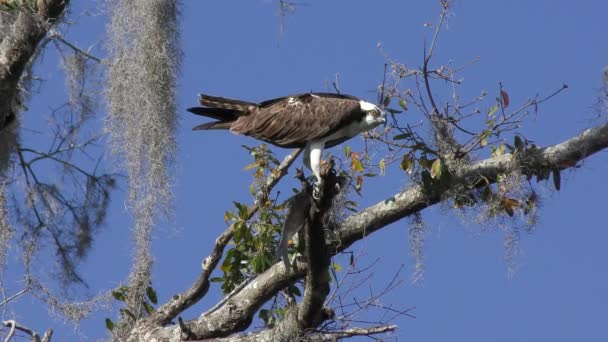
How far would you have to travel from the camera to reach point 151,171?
25.5ft

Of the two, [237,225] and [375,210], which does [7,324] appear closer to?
[237,225]

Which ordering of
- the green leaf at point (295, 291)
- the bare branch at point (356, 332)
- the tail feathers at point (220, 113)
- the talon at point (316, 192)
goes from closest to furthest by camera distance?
the talon at point (316, 192), the bare branch at point (356, 332), the tail feathers at point (220, 113), the green leaf at point (295, 291)

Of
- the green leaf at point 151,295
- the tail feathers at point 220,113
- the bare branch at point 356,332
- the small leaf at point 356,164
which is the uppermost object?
the tail feathers at point 220,113

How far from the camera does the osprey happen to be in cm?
724

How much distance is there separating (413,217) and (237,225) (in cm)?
91

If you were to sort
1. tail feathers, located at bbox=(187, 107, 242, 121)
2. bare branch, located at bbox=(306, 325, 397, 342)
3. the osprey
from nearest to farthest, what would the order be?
bare branch, located at bbox=(306, 325, 397, 342), the osprey, tail feathers, located at bbox=(187, 107, 242, 121)

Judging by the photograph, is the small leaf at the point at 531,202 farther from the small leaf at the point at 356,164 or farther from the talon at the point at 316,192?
the talon at the point at 316,192

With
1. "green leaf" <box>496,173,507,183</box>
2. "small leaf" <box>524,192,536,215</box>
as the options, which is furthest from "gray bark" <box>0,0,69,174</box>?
"small leaf" <box>524,192,536,215</box>

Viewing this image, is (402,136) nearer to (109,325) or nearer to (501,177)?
(501,177)

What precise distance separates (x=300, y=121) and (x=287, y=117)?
0.07 metres

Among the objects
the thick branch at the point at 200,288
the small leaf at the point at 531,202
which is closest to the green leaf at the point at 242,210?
the thick branch at the point at 200,288

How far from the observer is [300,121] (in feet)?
23.9

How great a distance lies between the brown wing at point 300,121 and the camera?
7.24 metres

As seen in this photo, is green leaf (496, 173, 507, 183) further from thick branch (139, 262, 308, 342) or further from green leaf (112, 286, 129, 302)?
green leaf (112, 286, 129, 302)
